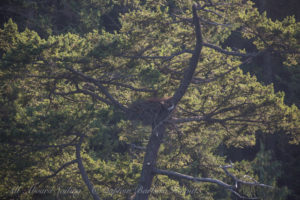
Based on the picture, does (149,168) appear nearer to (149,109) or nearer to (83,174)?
(149,109)

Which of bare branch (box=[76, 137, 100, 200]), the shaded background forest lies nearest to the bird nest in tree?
bare branch (box=[76, 137, 100, 200])

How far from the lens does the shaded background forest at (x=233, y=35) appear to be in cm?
1390

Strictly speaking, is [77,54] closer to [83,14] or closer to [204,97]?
[204,97]

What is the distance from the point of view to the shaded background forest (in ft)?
45.6

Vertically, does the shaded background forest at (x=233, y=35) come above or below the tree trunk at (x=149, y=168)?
above

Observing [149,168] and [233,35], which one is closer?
[149,168]

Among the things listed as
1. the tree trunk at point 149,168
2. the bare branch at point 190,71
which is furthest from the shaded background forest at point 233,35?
the tree trunk at point 149,168

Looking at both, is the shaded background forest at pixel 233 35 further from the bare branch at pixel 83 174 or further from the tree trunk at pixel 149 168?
the bare branch at pixel 83 174

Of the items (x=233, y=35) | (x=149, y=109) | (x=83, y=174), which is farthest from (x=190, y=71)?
(x=233, y=35)

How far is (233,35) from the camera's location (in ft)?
60.2

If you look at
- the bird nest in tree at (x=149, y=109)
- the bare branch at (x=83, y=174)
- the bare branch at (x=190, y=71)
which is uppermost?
the bare branch at (x=190, y=71)

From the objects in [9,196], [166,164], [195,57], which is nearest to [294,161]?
[166,164]

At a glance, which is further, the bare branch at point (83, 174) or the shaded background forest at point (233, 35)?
the shaded background forest at point (233, 35)

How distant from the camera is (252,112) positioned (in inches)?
316
